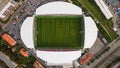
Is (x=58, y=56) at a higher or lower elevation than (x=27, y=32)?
lower

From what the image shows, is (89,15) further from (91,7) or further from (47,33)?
(47,33)

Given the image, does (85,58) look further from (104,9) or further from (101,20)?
(104,9)

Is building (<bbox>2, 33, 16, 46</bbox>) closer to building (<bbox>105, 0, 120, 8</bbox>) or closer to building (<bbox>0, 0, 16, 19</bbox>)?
building (<bbox>0, 0, 16, 19</bbox>)

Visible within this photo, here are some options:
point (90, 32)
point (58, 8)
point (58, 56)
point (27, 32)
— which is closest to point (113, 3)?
point (90, 32)

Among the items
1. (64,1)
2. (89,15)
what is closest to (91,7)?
(89,15)

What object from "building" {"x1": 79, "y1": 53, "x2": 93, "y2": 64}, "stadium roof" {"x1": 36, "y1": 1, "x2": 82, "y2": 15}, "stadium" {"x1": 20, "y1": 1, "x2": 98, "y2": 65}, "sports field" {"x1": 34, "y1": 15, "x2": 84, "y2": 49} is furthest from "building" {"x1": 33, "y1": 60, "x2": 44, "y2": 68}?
"stadium roof" {"x1": 36, "y1": 1, "x2": 82, "y2": 15}

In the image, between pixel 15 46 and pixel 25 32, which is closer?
pixel 25 32
